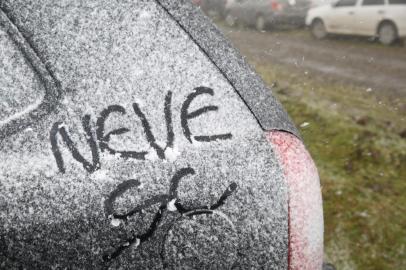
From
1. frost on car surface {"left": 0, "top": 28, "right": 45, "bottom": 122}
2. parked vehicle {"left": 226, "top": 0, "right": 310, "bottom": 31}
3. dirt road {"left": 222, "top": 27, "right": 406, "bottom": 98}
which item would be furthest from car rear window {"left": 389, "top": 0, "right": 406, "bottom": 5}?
Answer: frost on car surface {"left": 0, "top": 28, "right": 45, "bottom": 122}

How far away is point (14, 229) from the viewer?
56.2 inches

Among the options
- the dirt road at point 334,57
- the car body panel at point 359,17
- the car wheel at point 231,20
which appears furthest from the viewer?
the car wheel at point 231,20

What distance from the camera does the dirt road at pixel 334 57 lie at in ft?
23.8

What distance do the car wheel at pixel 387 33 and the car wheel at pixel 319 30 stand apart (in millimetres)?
1774

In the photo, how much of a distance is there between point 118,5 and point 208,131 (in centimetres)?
53

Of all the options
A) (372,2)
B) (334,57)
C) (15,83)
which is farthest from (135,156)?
(372,2)

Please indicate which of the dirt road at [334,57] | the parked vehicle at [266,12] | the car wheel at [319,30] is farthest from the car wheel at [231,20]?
the car wheel at [319,30]

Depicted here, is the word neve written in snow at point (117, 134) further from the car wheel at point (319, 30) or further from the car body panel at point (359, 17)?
the car wheel at point (319, 30)

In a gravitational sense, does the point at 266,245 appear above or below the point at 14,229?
below

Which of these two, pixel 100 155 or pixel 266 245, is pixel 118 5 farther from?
pixel 266 245

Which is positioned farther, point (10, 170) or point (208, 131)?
point (208, 131)

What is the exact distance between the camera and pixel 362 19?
952cm

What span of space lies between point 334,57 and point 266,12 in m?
3.00

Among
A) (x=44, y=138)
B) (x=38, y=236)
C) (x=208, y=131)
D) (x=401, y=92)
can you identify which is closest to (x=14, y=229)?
(x=38, y=236)
